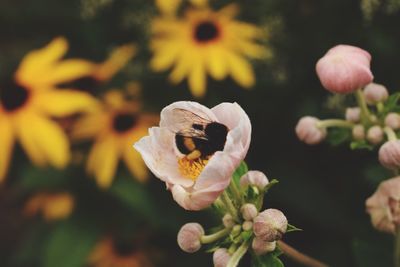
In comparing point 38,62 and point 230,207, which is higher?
point 230,207

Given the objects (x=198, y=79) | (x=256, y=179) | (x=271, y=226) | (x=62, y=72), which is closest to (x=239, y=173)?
(x=256, y=179)

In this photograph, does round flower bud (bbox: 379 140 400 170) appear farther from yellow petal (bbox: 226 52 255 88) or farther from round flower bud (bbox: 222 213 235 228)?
yellow petal (bbox: 226 52 255 88)

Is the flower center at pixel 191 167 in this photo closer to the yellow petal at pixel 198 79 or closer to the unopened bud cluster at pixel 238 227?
the unopened bud cluster at pixel 238 227

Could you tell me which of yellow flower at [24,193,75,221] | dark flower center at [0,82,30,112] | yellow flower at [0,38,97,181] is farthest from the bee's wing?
yellow flower at [24,193,75,221]

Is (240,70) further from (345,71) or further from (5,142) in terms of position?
(345,71)

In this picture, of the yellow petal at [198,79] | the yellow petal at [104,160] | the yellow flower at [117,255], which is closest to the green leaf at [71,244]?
the yellow petal at [104,160]

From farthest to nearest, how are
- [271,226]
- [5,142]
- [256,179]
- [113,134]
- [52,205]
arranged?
[52,205], [113,134], [5,142], [256,179], [271,226]
